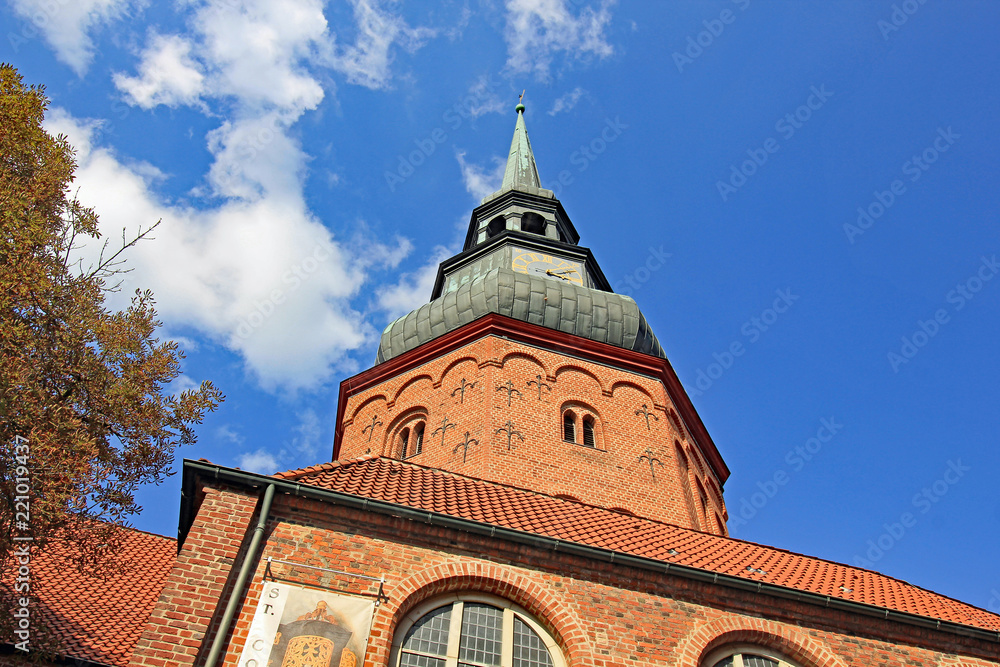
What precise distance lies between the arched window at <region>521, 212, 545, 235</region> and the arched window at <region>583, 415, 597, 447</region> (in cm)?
931

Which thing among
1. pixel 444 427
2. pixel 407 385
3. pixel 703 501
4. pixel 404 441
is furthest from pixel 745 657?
pixel 407 385

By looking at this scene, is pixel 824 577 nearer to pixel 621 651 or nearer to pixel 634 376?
pixel 621 651

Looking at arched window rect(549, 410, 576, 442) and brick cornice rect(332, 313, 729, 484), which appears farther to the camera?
brick cornice rect(332, 313, 729, 484)

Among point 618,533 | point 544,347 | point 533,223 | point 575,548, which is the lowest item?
point 575,548

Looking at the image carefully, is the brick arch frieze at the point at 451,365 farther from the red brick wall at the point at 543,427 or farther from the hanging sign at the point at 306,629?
the hanging sign at the point at 306,629

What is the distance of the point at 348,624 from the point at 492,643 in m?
1.62

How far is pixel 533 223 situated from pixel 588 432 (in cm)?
1018

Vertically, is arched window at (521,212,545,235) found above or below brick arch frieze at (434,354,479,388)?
above

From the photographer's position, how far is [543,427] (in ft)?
51.4

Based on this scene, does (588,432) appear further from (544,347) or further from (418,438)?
(418,438)

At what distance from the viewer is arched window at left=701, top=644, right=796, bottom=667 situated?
29.1 ft

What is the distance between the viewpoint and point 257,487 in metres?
8.53

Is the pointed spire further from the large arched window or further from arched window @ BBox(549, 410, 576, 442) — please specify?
the large arched window

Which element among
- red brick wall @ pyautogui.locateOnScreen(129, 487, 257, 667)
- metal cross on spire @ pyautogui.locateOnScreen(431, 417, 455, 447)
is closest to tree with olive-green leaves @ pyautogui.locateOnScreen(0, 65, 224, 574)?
red brick wall @ pyautogui.locateOnScreen(129, 487, 257, 667)
